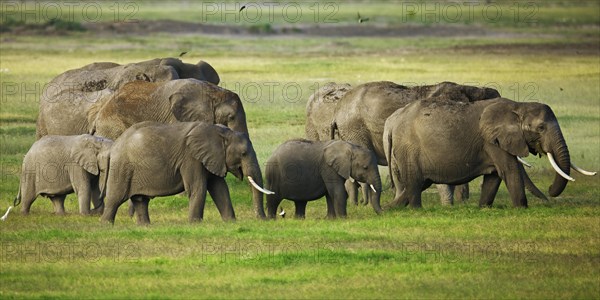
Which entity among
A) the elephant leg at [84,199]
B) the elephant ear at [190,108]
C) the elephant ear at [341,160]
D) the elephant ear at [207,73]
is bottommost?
the elephant leg at [84,199]

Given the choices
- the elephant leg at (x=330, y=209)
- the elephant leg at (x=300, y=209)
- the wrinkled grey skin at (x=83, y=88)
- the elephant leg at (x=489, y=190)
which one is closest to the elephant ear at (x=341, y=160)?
the elephant leg at (x=330, y=209)

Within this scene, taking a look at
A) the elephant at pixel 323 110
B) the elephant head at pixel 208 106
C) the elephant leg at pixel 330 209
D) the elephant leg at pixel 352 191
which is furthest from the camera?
the elephant at pixel 323 110

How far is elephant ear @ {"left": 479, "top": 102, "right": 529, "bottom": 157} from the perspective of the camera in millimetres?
22922

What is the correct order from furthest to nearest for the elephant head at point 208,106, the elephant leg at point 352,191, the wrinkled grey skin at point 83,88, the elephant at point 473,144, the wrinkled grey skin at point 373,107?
the wrinkled grey skin at point 83,88 < the wrinkled grey skin at point 373,107 < the elephant leg at point 352,191 < the elephant head at point 208,106 < the elephant at point 473,144

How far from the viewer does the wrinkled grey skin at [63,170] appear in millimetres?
23000

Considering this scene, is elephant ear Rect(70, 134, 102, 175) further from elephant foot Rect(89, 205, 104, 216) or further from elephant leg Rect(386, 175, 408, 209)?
elephant leg Rect(386, 175, 408, 209)

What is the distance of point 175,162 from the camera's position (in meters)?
21.5

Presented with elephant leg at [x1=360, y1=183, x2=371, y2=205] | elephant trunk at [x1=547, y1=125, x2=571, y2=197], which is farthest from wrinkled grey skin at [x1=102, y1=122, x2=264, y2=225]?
elephant trunk at [x1=547, y1=125, x2=571, y2=197]

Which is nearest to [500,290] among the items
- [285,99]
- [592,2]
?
[285,99]

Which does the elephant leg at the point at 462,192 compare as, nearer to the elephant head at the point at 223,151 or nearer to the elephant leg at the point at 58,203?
the elephant head at the point at 223,151

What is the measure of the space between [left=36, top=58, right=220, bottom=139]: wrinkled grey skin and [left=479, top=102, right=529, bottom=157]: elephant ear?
716cm

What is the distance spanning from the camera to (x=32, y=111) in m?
39.8

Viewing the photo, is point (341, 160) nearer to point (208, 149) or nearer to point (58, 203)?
point (208, 149)

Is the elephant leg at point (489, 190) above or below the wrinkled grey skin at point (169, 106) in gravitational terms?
below
